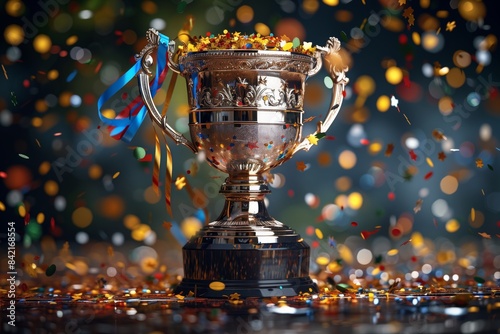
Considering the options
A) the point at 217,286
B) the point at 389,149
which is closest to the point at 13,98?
the point at 389,149

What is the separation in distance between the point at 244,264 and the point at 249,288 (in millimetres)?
98

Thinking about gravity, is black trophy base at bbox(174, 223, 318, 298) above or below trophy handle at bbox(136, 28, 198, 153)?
below

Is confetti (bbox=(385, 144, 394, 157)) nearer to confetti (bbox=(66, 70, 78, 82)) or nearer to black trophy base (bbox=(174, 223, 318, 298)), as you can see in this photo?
black trophy base (bbox=(174, 223, 318, 298))

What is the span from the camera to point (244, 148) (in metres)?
4.77

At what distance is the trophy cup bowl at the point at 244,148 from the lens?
15.5 ft

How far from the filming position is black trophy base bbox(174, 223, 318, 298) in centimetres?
471

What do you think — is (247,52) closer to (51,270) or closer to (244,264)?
(244,264)

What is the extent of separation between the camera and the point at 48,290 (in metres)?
5.04

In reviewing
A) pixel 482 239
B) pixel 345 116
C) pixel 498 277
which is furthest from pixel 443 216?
pixel 498 277

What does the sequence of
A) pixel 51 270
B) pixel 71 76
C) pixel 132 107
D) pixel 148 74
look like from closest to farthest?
pixel 148 74
pixel 51 270
pixel 132 107
pixel 71 76

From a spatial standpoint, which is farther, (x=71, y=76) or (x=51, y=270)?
(x=71, y=76)

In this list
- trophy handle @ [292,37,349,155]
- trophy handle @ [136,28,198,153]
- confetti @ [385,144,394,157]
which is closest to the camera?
trophy handle @ [136,28,198,153]

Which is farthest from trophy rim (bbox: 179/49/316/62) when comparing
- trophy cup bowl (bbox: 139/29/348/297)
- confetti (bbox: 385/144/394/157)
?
confetti (bbox: 385/144/394/157)

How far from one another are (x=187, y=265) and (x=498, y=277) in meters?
1.43
